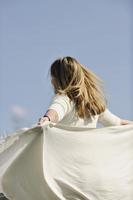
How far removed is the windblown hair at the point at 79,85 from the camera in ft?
Result: 18.2

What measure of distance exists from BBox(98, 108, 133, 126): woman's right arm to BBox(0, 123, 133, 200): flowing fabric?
247 millimetres

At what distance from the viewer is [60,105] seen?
5426mm

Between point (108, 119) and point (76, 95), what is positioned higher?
point (76, 95)

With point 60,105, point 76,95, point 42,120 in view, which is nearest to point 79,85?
point 76,95

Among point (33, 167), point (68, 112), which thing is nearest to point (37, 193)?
point (33, 167)

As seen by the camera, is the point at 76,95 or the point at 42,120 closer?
the point at 42,120

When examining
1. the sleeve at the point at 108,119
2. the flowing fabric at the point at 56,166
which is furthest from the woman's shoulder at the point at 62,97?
the sleeve at the point at 108,119

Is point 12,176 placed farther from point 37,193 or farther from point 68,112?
point 68,112

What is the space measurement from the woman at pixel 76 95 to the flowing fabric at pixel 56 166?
9 centimetres

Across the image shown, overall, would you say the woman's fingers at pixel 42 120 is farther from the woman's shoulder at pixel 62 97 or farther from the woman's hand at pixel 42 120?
the woman's shoulder at pixel 62 97

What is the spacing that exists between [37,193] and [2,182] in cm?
27

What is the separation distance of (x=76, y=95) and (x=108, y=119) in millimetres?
462

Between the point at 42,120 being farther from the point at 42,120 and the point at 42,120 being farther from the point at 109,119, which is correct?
the point at 109,119

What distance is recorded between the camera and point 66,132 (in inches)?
216
